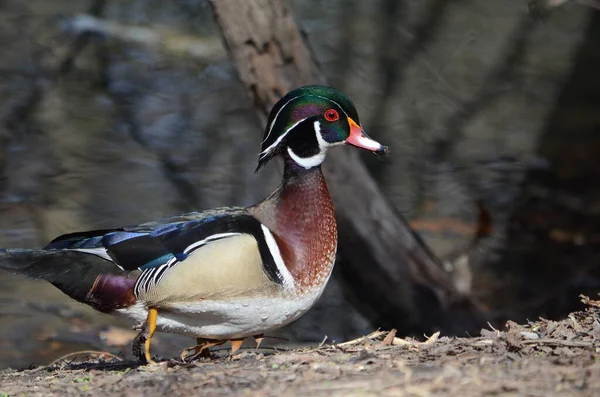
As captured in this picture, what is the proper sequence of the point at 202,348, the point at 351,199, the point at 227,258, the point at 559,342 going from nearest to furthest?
the point at 559,342, the point at 227,258, the point at 202,348, the point at 351,199

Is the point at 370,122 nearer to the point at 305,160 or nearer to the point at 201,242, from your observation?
the point at 305,160

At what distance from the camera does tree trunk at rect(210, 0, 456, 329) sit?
558 cm

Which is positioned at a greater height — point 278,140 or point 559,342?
point 278,140

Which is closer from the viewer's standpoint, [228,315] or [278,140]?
[228,315]

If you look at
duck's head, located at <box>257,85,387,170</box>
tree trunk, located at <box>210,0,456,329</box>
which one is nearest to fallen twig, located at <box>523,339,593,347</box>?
duck's head, located at <box>257,85,387,170</box>

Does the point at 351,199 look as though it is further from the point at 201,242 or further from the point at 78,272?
the point at 78,272

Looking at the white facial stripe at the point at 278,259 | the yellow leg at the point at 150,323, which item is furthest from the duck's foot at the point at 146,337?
the white facial stripe at the point at 278,259

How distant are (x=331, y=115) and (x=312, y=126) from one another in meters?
0.10

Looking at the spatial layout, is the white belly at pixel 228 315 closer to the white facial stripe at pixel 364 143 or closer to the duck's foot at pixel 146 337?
the duck's foot at pixel 146 337

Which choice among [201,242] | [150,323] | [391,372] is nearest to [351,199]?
[201,242]

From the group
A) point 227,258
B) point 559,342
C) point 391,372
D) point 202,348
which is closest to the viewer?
point 391,372

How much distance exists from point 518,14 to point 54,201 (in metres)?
5.40

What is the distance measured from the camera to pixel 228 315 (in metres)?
3.96

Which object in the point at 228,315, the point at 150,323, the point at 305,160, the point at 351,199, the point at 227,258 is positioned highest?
the point at 305,160
